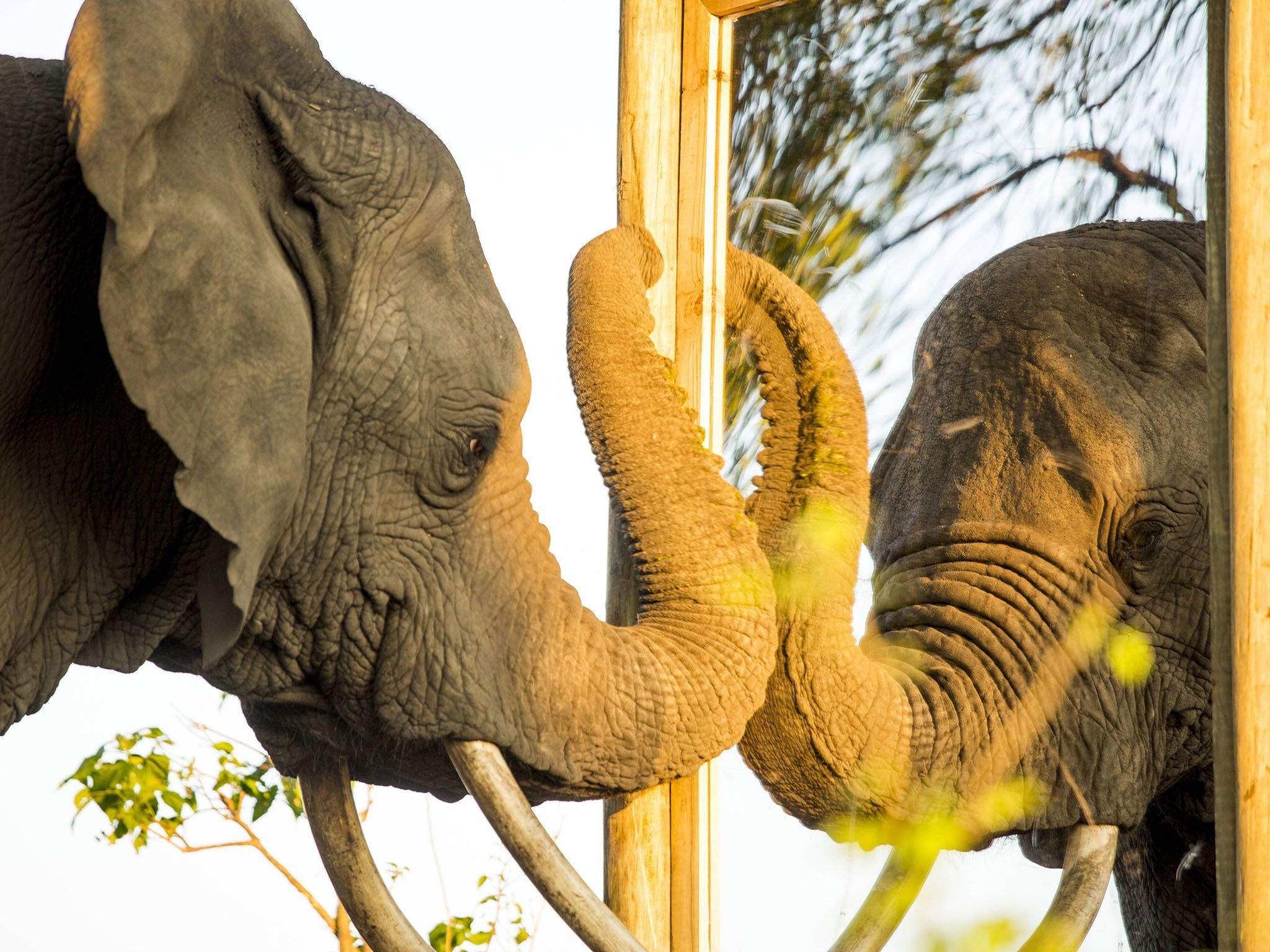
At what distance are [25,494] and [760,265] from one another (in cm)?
114

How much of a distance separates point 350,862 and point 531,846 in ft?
1.38

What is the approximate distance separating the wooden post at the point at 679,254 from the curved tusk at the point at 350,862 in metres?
0.37

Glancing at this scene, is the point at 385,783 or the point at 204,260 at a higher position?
the point at 204,260

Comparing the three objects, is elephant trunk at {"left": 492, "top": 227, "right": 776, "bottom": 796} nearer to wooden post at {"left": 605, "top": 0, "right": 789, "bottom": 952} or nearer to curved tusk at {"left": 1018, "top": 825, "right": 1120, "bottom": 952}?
wooden post at {"left": 605, "top": 0, "right": 789, "bottom": 952}

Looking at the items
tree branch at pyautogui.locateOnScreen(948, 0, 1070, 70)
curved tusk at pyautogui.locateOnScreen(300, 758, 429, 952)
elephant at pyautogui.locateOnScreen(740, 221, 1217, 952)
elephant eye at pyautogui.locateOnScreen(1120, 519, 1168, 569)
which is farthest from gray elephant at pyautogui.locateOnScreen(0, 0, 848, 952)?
tree branch at pyautogui.locateOnScreen(948, 0, 1070, 70)

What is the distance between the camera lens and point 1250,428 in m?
1.77

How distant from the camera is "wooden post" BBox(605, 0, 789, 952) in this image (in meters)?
2.50

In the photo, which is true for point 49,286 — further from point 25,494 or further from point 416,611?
point 416,611

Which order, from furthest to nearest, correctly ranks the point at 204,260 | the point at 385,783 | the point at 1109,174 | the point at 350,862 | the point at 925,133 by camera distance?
the point at 925,133
the point at 1109,174
the point at 350,862
the point at 385,783
the point at 204,260

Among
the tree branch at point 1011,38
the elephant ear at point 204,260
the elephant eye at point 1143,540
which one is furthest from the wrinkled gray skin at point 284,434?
the tree branch at point 1011,38

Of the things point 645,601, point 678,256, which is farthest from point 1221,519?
point 678,256

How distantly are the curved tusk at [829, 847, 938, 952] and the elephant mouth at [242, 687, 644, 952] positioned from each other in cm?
46

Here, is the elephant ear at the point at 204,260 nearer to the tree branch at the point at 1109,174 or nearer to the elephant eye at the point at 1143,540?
the tree branch at the point at 1109,174

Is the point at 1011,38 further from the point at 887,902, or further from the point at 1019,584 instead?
the point at 887,902
